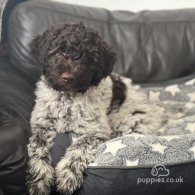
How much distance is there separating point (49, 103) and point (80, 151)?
1.06 feet

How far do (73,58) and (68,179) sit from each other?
20.3 inches

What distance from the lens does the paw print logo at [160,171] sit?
57.0 inches

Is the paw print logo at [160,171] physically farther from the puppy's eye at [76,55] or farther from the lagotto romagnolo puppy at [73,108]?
the puppy's eye at [76,55]

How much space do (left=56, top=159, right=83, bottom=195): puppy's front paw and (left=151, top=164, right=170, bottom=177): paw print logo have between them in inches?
11.5

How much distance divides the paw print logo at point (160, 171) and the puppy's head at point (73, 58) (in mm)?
489

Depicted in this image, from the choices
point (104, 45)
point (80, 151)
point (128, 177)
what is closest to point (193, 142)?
point (128, 177)

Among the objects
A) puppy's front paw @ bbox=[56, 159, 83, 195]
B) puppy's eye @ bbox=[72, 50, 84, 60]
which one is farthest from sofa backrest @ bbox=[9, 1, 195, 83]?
puppy's front paw @ bbox=[56, 159, 83, 195]

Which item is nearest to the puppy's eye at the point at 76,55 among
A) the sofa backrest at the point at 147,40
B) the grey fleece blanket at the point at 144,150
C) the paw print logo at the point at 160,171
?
the grey fleece blanket at the point at 144,150

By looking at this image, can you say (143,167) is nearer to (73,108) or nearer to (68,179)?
(68,179)

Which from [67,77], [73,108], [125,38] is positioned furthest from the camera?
[125,38]

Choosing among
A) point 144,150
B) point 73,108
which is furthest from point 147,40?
point 144,150

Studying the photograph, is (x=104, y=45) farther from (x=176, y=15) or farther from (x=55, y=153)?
(x=176, y=15)

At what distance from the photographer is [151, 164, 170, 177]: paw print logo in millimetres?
1448

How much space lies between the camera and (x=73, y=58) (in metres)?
1.62
